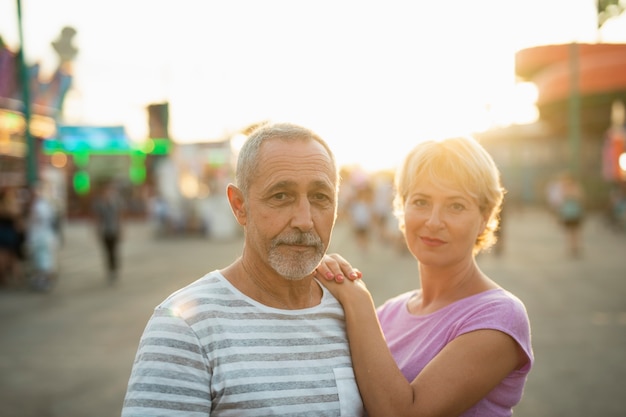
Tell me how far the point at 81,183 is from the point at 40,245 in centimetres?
2967

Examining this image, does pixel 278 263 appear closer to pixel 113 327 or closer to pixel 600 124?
pixel 113 327

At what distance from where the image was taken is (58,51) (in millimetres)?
15180

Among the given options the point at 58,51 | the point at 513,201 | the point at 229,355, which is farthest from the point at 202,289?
the point at 513,201

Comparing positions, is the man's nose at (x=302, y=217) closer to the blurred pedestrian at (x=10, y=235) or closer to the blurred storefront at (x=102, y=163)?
the blurred pedestrian at (x=10, y=235)

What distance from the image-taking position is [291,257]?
2117 mm

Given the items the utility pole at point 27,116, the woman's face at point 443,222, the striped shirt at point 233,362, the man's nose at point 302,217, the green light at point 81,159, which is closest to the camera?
the striped shirt at point 233,362

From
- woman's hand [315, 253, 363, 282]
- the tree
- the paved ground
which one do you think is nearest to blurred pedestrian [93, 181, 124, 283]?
the paved ground

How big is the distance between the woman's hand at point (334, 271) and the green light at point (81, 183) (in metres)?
40.0

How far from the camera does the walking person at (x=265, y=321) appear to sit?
185cm

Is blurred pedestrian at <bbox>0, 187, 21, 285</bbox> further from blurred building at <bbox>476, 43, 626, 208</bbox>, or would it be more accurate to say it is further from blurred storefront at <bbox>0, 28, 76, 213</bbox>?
blurred building at <bbox>476, 43, 626, 208</bbox>

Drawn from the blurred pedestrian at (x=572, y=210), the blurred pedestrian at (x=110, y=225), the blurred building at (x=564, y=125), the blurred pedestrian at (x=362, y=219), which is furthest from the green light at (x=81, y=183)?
the blurred pedestrian at (x=572, y=210)

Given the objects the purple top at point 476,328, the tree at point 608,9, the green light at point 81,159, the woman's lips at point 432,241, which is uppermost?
the tree at point 608,9

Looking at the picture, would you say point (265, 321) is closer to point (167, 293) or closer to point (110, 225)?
point (167, 293)

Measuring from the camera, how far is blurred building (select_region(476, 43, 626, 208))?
27922 millimetres
